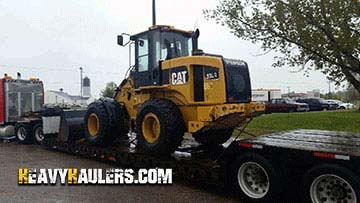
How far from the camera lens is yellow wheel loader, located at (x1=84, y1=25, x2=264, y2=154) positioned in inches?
304

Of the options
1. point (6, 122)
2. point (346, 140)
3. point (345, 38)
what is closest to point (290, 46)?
point (345, 38)

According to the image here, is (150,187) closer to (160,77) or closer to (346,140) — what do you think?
(160,77)

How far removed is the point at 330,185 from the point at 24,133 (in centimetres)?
1203

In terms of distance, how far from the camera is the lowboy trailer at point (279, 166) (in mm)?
5055

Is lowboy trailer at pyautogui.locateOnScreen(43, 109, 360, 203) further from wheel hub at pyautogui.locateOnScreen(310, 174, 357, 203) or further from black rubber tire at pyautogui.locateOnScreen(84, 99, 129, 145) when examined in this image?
black rubber tire at pyautogui.locateOnScreen(84, 99, 129, 145)

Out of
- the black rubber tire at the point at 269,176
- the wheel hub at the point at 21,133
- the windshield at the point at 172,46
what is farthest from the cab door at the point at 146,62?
the wheel hub at the point at 21,133

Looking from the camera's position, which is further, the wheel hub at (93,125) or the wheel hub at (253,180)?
the wheel hub at (93,125)

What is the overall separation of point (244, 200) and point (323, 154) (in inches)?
62.4

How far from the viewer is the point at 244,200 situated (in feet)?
20.1

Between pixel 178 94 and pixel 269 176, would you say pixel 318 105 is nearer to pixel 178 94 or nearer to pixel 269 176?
pixel 178 94

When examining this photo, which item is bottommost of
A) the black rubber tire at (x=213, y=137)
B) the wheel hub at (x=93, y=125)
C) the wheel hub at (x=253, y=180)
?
the wheel hub at (x=253, y=180)

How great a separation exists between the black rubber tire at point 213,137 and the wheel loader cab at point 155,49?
1.66 m

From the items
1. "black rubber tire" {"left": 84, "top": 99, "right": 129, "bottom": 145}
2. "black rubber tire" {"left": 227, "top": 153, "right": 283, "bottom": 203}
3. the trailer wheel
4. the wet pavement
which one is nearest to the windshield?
"black rubber tire" {"left": 84, "top": 99, "right": 129, "bottom": 145}

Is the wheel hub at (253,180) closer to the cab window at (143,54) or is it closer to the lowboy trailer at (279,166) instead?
the lowboy trailer at (279,166)
